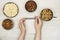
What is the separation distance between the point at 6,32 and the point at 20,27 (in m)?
0.16

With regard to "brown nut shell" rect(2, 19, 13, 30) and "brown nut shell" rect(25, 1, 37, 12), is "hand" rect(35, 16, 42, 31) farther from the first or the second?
"brown nut shell" rect(2, 19, 13, 30)

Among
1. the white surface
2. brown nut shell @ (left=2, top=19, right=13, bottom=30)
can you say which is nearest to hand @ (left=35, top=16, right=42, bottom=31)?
the white surface

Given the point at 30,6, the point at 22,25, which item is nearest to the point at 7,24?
the point at 22,25

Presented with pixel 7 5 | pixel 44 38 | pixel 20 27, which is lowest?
pixel 44 38

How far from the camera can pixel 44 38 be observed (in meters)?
1.86

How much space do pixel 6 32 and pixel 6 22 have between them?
0.10 metres

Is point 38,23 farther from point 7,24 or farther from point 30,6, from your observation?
point 7,24

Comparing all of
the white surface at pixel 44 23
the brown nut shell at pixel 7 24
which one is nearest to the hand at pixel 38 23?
the white surface at pixel 44 23

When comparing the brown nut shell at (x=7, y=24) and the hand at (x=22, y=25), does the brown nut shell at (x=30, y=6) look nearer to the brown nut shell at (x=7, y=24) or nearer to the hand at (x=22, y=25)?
the hand at (x=22, y=25)

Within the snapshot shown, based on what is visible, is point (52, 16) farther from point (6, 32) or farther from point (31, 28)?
point (6, 32)

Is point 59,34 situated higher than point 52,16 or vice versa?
point 52,16

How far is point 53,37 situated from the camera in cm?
186

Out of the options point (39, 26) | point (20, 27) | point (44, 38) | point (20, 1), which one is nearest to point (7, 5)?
point (20, 1)

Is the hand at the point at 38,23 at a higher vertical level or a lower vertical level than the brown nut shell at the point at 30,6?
lower
